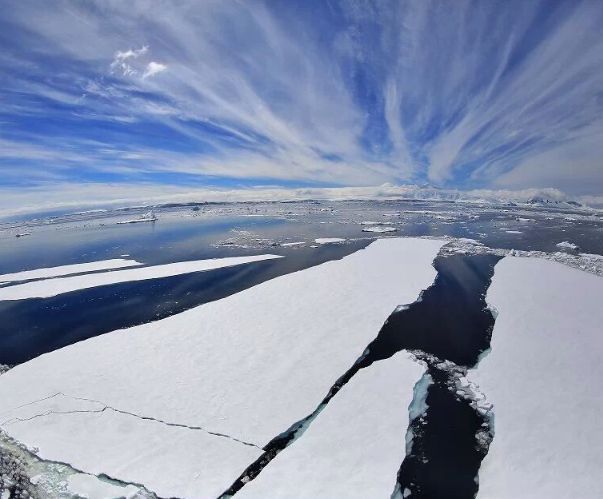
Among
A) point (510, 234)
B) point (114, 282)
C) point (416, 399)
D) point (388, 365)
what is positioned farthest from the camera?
point (510, 234)

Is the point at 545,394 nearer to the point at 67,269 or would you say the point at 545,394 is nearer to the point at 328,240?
the point at 328,240

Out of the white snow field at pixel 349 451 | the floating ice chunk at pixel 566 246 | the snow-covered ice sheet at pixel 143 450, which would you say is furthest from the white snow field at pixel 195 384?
the floating ice chunk at pixel 566 246

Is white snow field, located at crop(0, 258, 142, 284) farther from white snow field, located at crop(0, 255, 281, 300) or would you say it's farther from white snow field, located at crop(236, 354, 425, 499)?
white snow field, located at crop(236, 354, 425, 499)

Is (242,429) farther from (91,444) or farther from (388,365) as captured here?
(388,365)

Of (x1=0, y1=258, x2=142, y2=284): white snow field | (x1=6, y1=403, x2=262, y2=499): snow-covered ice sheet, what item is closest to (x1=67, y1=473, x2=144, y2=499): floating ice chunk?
(x1=6, y1=403, x2=262, y2=499): snow-covered ice sheet

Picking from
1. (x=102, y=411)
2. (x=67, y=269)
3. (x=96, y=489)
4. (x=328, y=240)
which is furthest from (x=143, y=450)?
(x=328, y=240)

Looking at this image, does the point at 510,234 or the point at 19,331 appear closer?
the point at 19,331

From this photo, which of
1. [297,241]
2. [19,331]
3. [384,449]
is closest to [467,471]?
[384,449]
